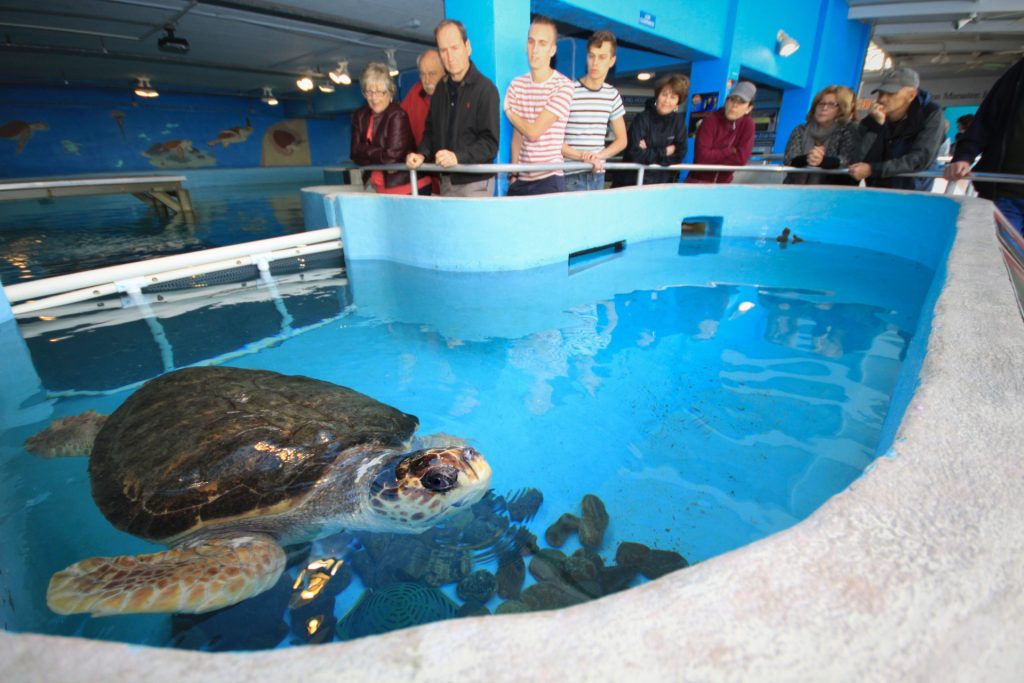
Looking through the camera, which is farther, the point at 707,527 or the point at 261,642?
the point at 707,527

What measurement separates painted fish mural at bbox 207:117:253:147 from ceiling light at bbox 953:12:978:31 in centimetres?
2027

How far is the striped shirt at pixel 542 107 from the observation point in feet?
11.3

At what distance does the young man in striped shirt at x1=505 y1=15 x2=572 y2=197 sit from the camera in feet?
10.8

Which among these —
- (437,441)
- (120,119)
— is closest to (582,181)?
(437,441)

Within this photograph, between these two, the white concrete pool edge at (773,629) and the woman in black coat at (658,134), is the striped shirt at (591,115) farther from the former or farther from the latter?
the white concrete pool edge at (773,629)

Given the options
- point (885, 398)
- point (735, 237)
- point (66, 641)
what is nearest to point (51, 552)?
point (66, 641)

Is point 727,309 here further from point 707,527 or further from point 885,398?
point 707,527

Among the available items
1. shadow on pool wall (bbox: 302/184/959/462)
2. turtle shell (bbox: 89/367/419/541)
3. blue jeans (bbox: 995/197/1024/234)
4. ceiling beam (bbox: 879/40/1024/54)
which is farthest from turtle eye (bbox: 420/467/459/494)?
ceiling beam (bbox: 879/40/1024/54)

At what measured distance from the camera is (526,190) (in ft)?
12.6

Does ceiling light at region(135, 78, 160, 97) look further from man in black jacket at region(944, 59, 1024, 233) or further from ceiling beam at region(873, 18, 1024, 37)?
ceiling beam at region(873, 18, 1024, 37)

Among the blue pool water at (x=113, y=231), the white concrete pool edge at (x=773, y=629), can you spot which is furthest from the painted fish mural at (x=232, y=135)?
the white concrete pool edge at (x=773, y=629)

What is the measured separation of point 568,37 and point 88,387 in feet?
26.1

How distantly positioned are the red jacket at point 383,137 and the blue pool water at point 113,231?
1.96 metres

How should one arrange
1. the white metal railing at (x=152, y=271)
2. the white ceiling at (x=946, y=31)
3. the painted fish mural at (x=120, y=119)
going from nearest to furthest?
the white metal railing at (x=152, y=271)
the white ceiling at (x=946, y=31)
the painted fish mural at (x=120, y=119)
